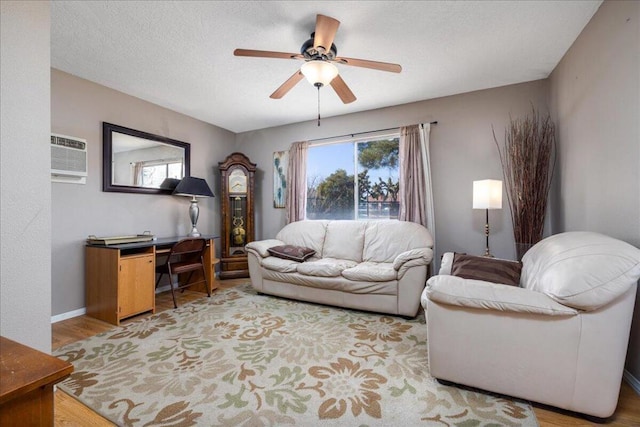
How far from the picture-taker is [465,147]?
3.32 metres

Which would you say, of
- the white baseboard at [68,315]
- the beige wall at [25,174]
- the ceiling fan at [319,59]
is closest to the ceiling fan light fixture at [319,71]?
the ceiling fan at [319,59]

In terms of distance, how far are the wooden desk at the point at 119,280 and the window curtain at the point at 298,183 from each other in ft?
6.23

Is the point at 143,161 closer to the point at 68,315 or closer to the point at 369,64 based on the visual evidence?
the point at 68,315

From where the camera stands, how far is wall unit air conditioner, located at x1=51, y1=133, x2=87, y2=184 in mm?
2633

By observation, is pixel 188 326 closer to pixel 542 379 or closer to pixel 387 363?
pixel 387 363

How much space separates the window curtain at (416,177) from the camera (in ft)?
11.3

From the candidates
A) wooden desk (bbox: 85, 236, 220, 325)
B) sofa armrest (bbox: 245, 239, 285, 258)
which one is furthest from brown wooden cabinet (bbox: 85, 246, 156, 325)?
sofa armrest (bbox: 245, 239, 285, 258)

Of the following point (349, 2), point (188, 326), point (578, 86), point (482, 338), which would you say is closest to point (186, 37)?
point (349, 2)

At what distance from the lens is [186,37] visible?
7.27 ft

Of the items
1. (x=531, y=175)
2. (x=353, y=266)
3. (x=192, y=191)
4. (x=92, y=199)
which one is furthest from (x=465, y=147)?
(x=92, y=199)

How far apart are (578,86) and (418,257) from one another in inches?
74.9

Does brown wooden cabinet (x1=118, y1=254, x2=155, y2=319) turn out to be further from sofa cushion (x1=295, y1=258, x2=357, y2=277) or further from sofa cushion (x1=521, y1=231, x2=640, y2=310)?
sofa cushion (x1=521, y1=231, x2=640, y2=310)

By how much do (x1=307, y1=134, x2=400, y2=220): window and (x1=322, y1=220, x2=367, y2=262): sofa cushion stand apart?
0.32m

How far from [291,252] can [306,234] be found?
56 cm
